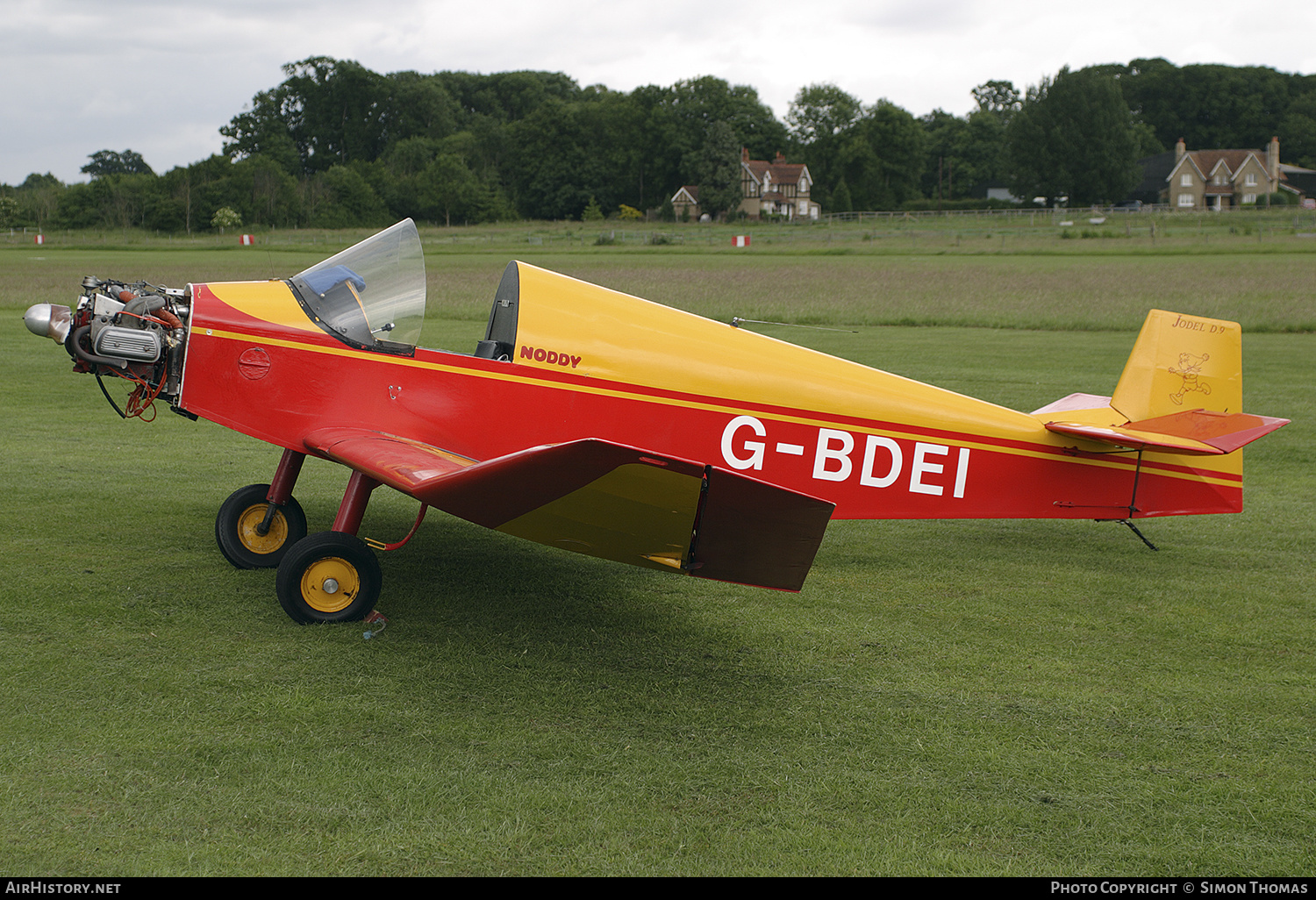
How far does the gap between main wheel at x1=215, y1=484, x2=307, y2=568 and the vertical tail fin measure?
221 inches

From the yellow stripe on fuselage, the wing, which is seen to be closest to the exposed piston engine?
the yellow stripe on fuselage

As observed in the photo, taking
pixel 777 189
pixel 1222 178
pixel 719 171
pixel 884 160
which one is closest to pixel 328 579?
pixel 719 171

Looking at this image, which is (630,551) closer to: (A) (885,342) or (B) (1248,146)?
(A) (885,342)

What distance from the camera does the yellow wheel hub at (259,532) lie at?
621 cm

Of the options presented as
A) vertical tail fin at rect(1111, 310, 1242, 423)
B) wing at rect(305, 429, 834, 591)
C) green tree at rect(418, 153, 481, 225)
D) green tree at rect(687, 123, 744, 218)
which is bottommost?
wing at rect(305, 429, 834, 591)

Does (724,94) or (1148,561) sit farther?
(724,94)

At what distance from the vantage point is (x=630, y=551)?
14.4 ft

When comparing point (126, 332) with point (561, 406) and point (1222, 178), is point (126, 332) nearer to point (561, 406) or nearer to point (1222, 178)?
point (561, 406)

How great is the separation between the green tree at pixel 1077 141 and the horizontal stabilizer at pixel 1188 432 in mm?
105161

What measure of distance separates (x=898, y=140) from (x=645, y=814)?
112047mm

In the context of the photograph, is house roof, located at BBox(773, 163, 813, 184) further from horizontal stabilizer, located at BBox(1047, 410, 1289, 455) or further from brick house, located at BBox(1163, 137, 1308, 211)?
horizontal stabilizer, located at BBox(1047, 410, 1289, 455)

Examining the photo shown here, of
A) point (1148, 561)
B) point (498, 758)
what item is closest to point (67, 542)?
point (498, 758)

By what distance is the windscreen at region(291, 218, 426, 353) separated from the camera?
5559 millimetres
